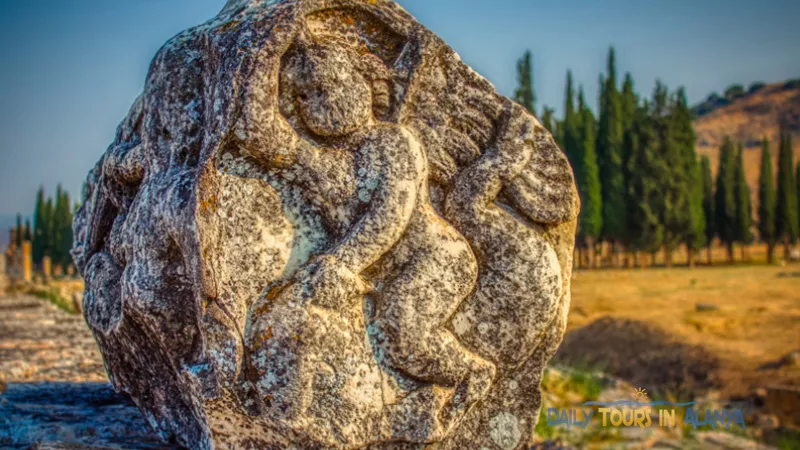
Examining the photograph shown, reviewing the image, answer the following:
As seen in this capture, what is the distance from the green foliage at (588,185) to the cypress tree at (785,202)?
928cm

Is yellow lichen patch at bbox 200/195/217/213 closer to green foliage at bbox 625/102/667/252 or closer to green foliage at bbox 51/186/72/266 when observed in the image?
green foliage at bbox 625/102/667/252

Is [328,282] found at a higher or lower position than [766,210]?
lower

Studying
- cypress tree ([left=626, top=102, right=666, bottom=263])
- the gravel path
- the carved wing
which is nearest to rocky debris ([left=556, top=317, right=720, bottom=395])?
the carved wing

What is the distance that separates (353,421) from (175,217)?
97 cm

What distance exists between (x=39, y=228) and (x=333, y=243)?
42714 millimetres

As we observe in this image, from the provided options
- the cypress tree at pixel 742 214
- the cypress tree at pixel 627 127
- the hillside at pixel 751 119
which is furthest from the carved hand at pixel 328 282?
the hillside at pixel 751 119

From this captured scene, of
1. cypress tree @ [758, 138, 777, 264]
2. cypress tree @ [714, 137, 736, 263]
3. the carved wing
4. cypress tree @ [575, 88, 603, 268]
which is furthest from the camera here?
cypress tree @ [714, 137, 736, 263]

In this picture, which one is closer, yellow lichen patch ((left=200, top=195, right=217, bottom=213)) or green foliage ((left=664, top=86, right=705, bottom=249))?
yellow lichen patch ((left=200, top=195, right=217, bottom=213))

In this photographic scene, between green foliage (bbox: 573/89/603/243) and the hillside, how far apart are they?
63.3 meters

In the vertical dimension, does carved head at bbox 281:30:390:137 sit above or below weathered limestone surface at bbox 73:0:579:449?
above

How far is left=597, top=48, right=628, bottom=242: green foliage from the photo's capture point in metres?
28.9

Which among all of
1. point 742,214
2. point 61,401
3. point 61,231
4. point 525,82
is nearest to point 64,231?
point 61,231

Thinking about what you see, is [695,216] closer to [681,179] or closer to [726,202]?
[681,179]

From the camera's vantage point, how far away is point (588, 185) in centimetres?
2830
